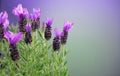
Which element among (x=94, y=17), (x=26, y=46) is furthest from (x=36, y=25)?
(x=94, y=17)

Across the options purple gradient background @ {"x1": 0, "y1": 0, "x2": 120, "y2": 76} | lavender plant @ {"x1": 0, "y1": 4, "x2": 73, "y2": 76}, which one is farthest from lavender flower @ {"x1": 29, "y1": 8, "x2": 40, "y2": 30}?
purple gradient background @ {"x1": 0, "y1": 0, "x2": 120, "y2": 76}

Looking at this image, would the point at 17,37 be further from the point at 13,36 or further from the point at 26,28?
the point at 26,28

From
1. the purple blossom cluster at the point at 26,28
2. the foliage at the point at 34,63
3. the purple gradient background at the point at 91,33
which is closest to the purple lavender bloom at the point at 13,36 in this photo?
the purple blossom cluster at the point at 26,28

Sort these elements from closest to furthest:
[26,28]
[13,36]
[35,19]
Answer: [13,36] < [26,28] < [35,19]

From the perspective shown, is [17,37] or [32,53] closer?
[17,37]

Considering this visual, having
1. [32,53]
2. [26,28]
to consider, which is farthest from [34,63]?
[26,28]

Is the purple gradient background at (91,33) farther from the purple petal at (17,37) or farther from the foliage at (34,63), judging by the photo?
the purple petal at (17,37)

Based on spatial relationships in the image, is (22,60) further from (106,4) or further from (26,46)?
(106,4)

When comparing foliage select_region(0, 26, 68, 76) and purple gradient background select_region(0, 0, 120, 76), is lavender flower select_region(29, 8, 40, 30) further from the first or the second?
purple gradient background select_region(0, 0, 120, 76)
